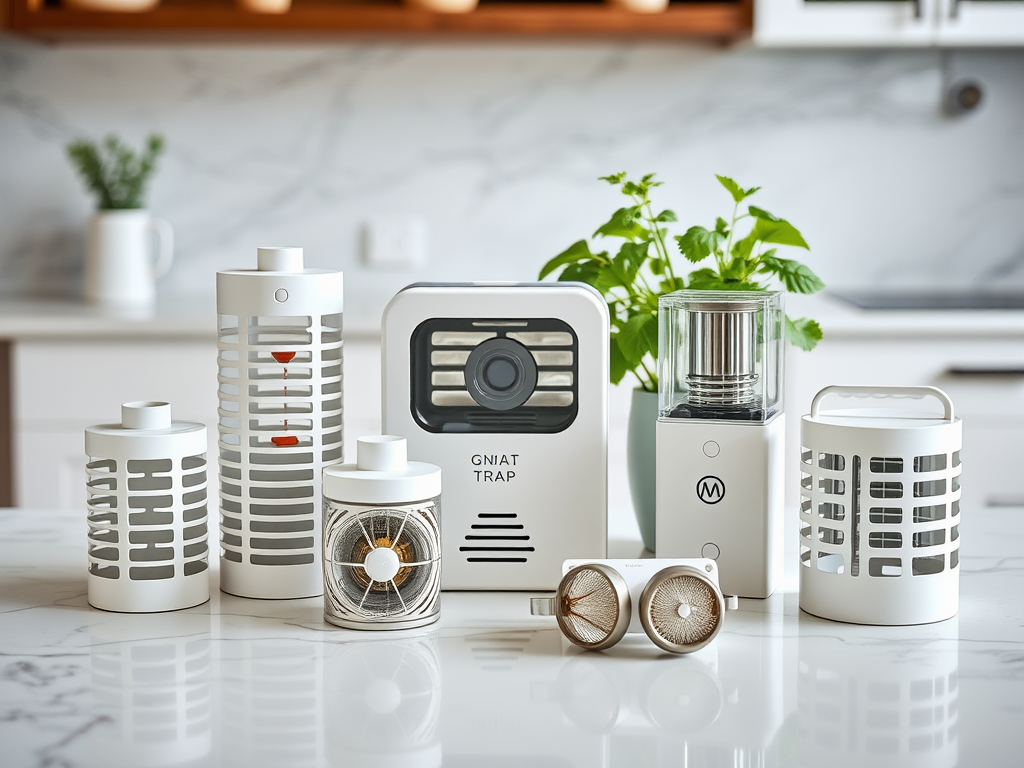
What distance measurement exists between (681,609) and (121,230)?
209 cm

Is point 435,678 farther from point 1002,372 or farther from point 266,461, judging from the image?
point 1002,372

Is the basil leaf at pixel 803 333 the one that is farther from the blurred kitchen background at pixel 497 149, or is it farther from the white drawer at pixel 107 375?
the blurred kitchen background at pixel 497 149

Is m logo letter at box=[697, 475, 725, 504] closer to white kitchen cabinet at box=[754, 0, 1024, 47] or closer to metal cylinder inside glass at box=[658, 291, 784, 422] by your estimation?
metal cylinder inside glass at box=[658, 291, 784, 422]

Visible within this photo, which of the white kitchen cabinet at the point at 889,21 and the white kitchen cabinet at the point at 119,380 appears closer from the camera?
the white kitchen cabinet at the point at 119,380

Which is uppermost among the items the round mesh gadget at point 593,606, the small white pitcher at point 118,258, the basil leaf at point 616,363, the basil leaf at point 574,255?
the small white pitcher at point 118,258

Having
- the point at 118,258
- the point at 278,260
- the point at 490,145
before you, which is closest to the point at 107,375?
the point at 118,258

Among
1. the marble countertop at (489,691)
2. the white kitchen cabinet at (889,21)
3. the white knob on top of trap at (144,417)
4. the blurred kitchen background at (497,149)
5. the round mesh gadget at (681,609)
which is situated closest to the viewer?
the marble countertop at (489,691)

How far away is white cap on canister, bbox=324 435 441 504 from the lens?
2.85 feet

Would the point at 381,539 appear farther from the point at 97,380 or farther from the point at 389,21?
the point at 389,21

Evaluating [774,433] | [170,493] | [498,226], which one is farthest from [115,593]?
[498,226]

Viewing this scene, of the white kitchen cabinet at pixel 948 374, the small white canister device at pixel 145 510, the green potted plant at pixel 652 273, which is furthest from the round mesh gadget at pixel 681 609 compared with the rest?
the white kitchen cabinet at pixel 948 374

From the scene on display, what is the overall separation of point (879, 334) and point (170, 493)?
1662mm

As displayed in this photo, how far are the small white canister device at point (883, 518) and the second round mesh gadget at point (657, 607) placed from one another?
12cm

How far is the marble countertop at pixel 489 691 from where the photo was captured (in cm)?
69
